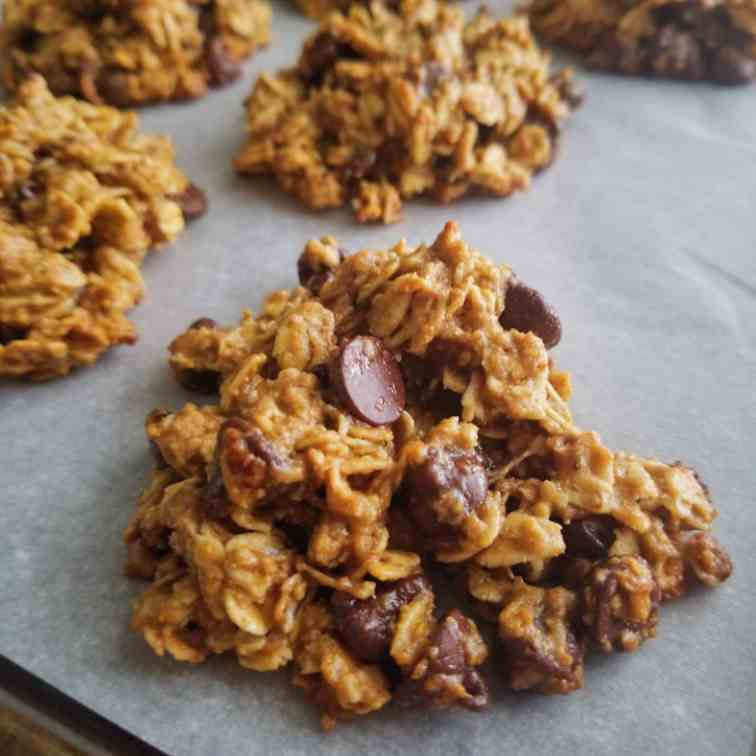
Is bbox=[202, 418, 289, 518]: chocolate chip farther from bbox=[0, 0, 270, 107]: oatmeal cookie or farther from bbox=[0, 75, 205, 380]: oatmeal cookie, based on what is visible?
bbox=[0, 0, 270, 107]: oatmeal cookie

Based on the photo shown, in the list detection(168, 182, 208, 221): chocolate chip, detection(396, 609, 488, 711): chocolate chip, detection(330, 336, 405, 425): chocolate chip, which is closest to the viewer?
detection(396, 609, 488, 711): chocolate chip

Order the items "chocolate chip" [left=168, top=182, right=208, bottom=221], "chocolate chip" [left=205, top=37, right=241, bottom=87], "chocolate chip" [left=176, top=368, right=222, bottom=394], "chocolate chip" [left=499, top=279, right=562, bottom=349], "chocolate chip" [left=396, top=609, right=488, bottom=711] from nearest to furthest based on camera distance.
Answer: "chocolate chip" [left=396, top=609, right=488, bottom=711]
"chocolate chip" [left=499, top=279, right=562, bottom=349]
"chocolate chip" [left=176, top=368, right=222, bottom=394]
"chocolate chip" [left=168, top=182, right=208, bottom=221]
"chocolate chip" [left=205, top=37, right=241, bottom=87]

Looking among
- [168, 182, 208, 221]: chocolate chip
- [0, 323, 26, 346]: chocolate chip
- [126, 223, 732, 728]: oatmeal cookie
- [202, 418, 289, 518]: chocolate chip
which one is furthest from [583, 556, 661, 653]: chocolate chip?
[168, 182, 208, 221]: chocolate chip

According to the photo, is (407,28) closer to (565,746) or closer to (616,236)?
(616,236)

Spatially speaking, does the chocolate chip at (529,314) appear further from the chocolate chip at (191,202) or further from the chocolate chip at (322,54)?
the chocolate chip at (322,54)

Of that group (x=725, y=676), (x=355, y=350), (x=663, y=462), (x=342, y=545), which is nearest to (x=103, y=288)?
(x=355, y=350)

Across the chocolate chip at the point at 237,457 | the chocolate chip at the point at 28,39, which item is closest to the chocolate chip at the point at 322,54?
the chocolate chip at the point at 28,39

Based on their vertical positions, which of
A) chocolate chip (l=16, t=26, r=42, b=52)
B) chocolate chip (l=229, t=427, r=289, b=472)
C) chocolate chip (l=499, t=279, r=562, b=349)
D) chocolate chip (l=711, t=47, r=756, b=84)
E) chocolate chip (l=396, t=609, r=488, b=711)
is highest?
chocolate chip (l=711, t=47, r=756, b=84)
